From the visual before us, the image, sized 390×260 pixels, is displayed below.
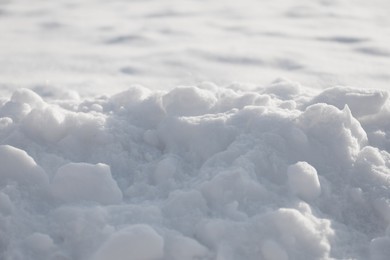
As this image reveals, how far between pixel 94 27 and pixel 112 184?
2.52 metres

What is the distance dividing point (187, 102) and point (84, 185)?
56cm

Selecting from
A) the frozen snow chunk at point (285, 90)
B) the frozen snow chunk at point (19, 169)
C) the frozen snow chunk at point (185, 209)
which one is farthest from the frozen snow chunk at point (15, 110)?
the frozen snow chunk at point (285, 90)

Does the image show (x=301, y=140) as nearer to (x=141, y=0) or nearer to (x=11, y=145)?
(x=11, y=145)

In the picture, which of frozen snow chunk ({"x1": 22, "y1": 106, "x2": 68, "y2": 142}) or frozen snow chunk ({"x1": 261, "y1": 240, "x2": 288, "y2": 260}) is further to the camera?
frozen snow chunk ({"x1": 22, "y1": 106, "x2": 68, "y2": 142})

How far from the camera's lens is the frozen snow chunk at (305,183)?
5.77 ft

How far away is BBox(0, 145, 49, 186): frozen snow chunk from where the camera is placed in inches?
70.6

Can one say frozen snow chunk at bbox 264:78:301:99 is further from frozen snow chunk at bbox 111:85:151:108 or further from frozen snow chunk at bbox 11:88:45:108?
frozen snow chunk at bbox 11:88:45:108

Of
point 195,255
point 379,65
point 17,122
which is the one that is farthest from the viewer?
point 379,65

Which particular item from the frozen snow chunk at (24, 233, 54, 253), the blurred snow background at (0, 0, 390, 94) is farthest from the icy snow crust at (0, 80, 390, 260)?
the blurred snow background at (0, 0, 390, 94)

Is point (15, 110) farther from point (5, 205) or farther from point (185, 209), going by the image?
point (185, 209)

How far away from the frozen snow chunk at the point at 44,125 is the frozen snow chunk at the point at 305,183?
84cm

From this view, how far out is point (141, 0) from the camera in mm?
4840

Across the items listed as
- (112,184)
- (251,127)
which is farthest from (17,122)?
(251,127)

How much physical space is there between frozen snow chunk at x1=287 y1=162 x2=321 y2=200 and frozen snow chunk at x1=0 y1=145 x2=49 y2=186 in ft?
2.60
